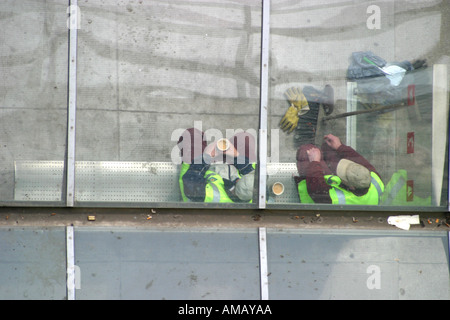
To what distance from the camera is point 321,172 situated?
355 centimetres

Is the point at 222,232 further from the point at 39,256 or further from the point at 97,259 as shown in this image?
the point at 39,256

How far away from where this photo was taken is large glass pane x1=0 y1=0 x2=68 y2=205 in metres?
3.39

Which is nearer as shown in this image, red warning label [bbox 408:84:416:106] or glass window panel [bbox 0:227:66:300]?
glass window panel [bbox 0:227:66:300]

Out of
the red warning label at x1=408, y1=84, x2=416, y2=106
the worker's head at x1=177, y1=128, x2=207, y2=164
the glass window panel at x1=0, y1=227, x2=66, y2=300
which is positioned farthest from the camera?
the red warning label at x1=408, y1=84, x2=416, y2=106

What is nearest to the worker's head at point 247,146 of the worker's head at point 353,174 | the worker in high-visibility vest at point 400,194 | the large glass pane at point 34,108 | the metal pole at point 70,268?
the worker's head at point 353,174

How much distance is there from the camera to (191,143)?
3484 mm

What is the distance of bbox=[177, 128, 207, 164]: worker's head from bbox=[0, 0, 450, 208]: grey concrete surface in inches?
3.4

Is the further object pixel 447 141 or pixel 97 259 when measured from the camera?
pixel 447 141

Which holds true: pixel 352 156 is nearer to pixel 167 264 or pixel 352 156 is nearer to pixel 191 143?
pixel 191 143

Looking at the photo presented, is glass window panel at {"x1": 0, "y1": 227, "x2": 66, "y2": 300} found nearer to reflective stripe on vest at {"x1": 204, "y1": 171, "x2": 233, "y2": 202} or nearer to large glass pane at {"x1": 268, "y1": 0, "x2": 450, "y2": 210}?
reflective stripe on vest at {"x1": 204, "y1": 171, "x2": 233, "y2": 202}

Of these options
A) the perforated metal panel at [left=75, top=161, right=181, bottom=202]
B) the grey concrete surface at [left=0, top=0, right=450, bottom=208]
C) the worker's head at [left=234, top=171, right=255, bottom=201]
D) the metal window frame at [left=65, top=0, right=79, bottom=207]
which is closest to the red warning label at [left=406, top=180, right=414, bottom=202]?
the grey concrete surface at [left=0, top=0, right=450, bottom=208]

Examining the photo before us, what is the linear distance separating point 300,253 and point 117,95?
2.25 meters

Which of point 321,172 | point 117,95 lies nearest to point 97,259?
point 117,95

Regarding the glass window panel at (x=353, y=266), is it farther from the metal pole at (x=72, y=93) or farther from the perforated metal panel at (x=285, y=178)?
the metal pole at (x=72, y=93)
